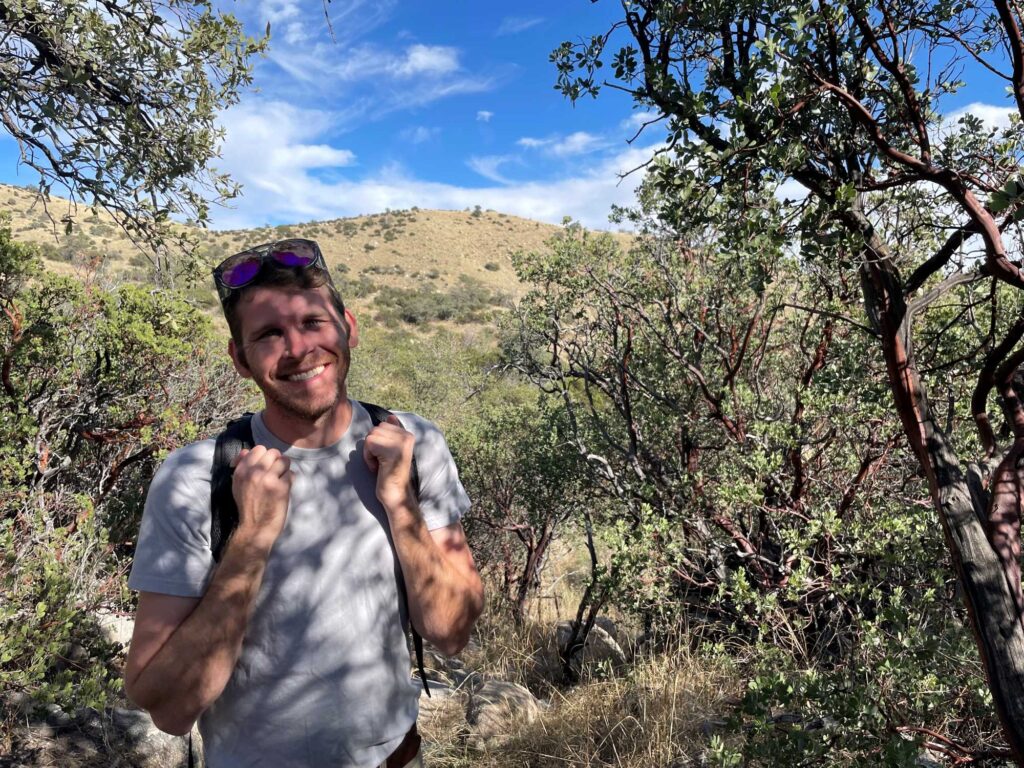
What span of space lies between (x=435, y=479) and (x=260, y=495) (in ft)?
1.44

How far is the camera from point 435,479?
1613 millimetres

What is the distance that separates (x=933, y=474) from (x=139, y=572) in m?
2.75

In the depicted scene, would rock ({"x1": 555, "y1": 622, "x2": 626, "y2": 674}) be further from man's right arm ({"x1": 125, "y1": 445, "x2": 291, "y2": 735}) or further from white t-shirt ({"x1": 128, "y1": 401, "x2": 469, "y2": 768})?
man's right arm ({"x1": 125, "y1": 445, "x2": 291, "y2": 735})

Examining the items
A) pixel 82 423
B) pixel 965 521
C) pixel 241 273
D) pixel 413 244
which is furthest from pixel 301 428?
pixel 413 244

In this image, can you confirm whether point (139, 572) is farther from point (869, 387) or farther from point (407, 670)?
point (869, 387)

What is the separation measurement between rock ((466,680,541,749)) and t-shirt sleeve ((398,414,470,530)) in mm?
2825

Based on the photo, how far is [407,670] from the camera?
5.06 ft

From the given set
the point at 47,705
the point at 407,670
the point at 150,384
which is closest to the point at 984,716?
the point at 407,670

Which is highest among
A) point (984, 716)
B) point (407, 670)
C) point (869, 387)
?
point (869, 387)

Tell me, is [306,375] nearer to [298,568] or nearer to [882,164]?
[298,568]

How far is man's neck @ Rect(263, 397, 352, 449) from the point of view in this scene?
4.96 ft

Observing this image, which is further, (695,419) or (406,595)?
(695,419)

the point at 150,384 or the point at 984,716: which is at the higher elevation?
the point at 150,384

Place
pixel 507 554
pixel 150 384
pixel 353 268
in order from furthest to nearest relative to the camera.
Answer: pixel 353 268 < pixel 507 554 < pixel 150 384
